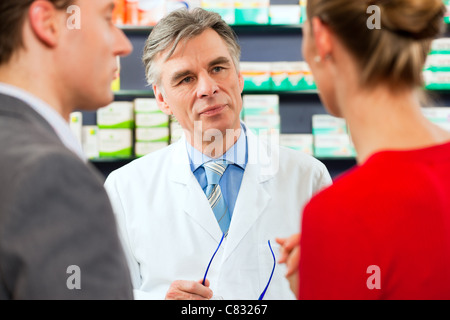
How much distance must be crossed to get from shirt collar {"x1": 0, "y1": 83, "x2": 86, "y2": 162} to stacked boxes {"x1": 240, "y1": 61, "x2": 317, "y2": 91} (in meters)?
2.78

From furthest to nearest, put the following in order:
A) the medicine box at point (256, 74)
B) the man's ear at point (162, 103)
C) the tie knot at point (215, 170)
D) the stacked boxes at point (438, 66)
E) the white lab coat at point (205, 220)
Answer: the medicine box at point (256, 74)
the stacked boxes at point (438, 66)
the man's ear at point (162, 103)
the tie knot at point (215, 170)
the white lab coat at point (205, 220)

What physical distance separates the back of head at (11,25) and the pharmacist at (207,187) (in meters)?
1.19

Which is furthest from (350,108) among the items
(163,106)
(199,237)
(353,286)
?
(163,106)

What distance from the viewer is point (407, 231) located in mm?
877

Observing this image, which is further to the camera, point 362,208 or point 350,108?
point 350,108


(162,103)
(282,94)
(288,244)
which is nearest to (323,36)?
(288,244)

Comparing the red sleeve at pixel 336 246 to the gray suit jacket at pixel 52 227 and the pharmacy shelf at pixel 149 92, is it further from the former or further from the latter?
the pharmacy shelf at pixel 149 92

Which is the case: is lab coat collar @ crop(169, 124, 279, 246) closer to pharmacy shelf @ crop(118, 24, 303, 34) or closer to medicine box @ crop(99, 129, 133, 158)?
medicine box @ crop(99, 129, 133, 158)

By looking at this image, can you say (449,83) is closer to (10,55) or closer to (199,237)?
(199,237)

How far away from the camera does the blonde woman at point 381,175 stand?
34.7 inches

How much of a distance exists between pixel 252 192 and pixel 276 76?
5.79ft

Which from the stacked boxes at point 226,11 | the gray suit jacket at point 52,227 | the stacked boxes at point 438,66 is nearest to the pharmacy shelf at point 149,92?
the stacked boxes at point 226,11

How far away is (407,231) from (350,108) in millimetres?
259

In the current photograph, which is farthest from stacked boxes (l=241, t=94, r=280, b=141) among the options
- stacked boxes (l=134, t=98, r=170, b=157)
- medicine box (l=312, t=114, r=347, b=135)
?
stacked boxes (l=134, t=98, r=170, b=157)
